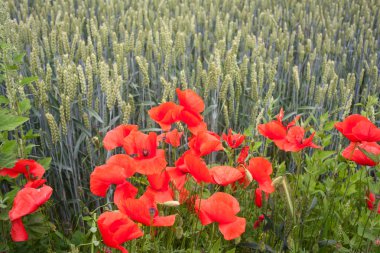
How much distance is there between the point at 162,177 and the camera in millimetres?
1218

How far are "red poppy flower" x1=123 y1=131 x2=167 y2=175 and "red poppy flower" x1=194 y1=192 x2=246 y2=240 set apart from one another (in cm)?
15

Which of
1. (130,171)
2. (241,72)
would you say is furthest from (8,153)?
(241,72)

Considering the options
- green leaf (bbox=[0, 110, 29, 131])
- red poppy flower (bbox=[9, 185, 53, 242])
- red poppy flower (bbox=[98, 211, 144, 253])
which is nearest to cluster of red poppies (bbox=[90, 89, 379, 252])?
red poppy flower (bbox=[98, 211, 144, 253])

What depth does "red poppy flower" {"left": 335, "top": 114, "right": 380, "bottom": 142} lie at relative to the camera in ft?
4.19

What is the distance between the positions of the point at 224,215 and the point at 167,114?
32cm

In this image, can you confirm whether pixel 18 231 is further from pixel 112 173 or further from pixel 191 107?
pixel 191 107

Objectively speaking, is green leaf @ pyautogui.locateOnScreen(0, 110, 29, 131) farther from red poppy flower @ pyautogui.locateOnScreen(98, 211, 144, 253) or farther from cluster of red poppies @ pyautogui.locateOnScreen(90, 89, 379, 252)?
red poppy flower @ pyautogui.locateOnScreen(98, 211, 144, 253)

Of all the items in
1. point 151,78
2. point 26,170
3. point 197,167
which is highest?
point 197,167

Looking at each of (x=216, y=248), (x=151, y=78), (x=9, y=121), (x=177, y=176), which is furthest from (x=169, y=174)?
(x=151, y=78)

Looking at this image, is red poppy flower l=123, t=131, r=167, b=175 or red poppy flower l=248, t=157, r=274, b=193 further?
red poppy flower l=248, t=157, r=274, b=193

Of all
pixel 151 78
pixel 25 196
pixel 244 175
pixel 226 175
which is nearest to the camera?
pixel 25 196

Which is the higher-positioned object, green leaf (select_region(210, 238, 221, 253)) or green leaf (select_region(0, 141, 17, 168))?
green leaf (select_region(0, 141, 17, 168))

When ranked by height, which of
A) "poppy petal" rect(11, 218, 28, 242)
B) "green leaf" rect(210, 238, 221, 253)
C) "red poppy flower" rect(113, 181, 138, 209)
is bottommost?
"green leaf" rect(210, 238, 221, 253)

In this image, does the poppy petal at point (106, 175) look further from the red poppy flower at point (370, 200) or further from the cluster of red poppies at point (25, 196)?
the red poppy flower at point (370, 200)
